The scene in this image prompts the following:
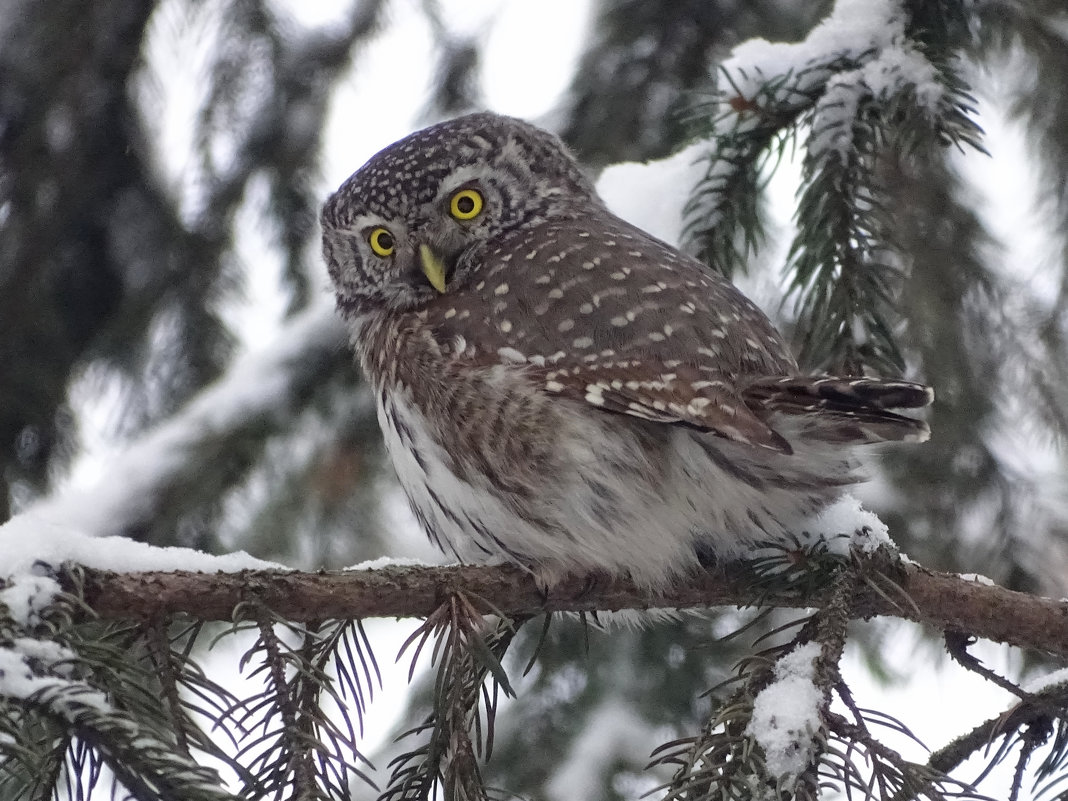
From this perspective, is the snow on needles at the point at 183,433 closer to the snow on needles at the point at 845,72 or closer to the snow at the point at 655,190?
the snow at the point at 655,190

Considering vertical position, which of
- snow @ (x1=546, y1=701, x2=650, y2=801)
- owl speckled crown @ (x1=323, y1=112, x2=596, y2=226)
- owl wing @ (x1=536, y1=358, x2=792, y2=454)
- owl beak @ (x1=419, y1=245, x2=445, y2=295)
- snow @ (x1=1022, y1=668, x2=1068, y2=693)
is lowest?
snow @ (x1=1022, y1=668, x2=1068, y2=693)

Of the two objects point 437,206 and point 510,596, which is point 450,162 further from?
point 510,596

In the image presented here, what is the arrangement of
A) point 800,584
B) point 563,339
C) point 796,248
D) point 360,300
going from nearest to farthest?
point 800,584, point 563,339, point 796,248, point 360,300

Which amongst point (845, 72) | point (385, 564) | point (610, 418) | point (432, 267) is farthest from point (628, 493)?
point (845, 72)

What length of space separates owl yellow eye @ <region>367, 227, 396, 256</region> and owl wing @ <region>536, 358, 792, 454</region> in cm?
83

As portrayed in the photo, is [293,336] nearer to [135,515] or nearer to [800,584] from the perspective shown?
[135,515]

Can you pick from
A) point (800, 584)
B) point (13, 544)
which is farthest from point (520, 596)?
point (13, 544)

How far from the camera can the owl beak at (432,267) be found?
8.38ft

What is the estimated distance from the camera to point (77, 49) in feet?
9.87

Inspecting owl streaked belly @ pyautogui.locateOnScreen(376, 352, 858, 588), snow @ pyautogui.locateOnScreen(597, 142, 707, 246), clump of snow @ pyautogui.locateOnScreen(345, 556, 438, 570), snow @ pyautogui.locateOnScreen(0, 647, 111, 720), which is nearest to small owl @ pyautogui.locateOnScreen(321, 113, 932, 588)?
owl streaked belly @ pyautogui.locateOnScreen(376, 352, 858, 588)

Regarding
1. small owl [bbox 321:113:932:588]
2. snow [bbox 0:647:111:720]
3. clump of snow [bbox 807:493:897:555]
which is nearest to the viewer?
snow [bbox 0:647:111:720]

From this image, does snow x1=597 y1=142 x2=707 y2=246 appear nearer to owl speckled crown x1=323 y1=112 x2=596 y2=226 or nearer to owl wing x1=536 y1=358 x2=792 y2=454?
owl speckled crown x1=323 y1=112 x2=596 y2=226

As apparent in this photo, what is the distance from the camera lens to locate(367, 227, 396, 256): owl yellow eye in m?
2.77

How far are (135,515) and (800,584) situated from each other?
143cm
